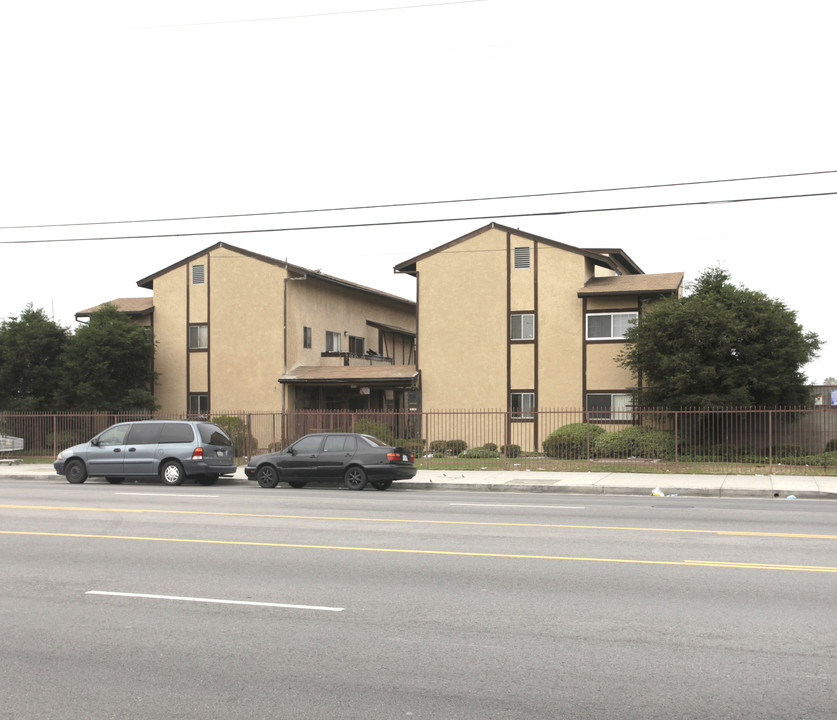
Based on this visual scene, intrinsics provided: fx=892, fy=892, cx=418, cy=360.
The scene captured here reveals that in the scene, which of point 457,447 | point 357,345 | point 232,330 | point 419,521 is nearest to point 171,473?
point 419,521

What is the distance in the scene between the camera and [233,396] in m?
39.1

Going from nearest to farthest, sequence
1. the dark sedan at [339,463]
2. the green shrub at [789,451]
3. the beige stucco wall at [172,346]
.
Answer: the dark sedan at [339,463] → the green shrub at [789,451] → the beige stucco wall at [172,346]

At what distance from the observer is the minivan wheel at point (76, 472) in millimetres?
23656

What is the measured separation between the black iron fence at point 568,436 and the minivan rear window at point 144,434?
675cm

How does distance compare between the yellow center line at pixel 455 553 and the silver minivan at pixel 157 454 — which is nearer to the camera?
the yellow center line at pixel 455 553

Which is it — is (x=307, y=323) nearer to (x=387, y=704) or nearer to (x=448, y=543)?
(x=448, y=543)

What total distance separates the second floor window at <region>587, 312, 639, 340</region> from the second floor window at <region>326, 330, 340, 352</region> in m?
13.4

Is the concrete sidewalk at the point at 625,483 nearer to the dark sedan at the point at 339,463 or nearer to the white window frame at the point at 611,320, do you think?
the dark sedan at the point at 339,463

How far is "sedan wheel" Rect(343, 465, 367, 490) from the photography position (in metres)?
21.6

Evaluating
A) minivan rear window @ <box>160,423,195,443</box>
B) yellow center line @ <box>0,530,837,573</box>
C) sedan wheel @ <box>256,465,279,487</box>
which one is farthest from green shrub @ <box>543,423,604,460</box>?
yellow center line @ <box>0,530,837,573</box>

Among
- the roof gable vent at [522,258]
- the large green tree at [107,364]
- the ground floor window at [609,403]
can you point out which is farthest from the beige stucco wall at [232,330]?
the ground floor window at [609,403]

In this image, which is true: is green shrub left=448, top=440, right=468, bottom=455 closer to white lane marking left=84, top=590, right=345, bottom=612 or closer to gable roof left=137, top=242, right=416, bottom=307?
gable roof left=137, top=242, right=416, bottom=307

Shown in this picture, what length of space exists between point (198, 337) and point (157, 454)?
17937 millimetres

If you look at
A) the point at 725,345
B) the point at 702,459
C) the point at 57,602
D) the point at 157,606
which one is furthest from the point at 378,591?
the point at 725,345
